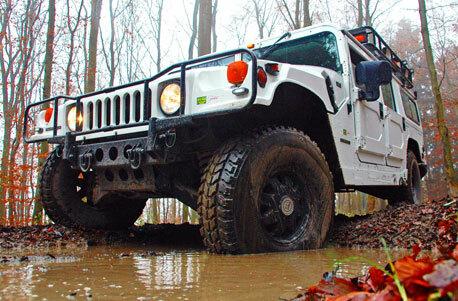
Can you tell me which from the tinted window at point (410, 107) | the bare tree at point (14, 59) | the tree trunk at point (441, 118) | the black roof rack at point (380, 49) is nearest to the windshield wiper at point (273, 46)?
the black roof rack at point (380, 49)

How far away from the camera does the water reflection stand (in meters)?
1.50

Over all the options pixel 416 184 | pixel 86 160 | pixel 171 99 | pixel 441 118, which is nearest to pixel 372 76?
pixel 171 99

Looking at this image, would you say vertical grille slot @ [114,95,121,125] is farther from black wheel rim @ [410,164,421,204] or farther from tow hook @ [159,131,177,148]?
black wheel rim @ [410,164,421,204]

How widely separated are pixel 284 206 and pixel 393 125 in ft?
10.2

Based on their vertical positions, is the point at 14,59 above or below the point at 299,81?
above

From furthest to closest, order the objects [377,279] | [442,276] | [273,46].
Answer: [273,46], [377,279], [442,276]

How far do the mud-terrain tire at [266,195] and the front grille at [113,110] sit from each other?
76 cm

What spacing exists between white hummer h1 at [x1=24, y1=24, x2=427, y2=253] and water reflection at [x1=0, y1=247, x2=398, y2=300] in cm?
40

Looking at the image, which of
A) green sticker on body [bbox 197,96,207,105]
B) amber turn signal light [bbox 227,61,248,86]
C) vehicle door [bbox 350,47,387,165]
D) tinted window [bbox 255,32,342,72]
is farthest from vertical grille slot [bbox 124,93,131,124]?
vehicle door [bbox 350,47,387,165]

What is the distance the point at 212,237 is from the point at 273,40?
281 centimetres

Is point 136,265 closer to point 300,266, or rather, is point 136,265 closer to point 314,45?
point 300,266

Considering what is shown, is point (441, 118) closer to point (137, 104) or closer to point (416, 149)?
point (416, 149)

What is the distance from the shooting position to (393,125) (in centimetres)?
567

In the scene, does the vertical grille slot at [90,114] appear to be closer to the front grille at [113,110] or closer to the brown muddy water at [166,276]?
the front grille at [113,110]
